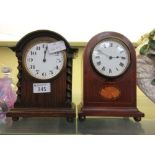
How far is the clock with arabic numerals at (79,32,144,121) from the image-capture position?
78 centimetres

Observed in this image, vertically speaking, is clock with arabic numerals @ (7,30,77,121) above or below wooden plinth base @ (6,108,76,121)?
above

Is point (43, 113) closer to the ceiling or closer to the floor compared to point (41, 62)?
closer to the floor

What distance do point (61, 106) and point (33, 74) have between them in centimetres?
11

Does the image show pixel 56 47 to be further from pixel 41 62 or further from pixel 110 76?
pixel 110 76

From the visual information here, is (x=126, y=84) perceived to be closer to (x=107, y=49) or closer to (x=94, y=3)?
(x=107, y=49)

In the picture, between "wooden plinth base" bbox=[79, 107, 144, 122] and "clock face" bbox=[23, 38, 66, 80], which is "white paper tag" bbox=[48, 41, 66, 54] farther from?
"wooden plinth base" bbox=[79, 107, 144, 122]

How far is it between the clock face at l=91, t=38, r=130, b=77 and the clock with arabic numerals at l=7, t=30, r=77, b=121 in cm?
8

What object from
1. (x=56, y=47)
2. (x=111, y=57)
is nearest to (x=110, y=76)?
(x=111, y=57)

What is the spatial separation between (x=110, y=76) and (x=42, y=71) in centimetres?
18

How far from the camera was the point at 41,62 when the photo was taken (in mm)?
791

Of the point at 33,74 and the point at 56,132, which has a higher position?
the point at 33,74

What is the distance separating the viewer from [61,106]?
787 millimetres

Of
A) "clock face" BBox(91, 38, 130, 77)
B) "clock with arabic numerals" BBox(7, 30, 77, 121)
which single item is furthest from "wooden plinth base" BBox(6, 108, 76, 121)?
"clock face" BBox(91, 38, 130, 77)
